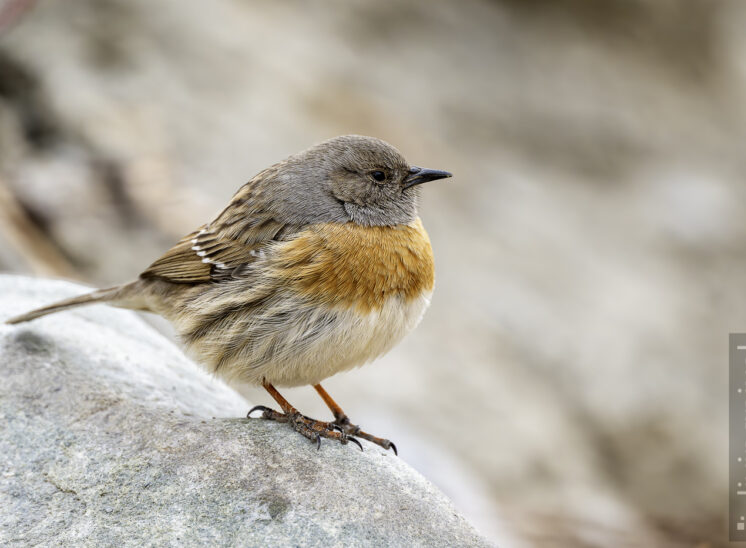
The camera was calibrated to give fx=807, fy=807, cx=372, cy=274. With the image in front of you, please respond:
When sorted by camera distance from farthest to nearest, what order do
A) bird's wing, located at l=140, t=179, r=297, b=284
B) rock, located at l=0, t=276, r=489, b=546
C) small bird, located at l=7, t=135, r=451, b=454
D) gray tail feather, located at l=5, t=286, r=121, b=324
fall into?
gray tail feather, located at l=5, t=286, r=121, b=324
bird's wing, located at l=140, t=179, r=297, b=284
small bird, located at l=7, t=135, r=451, b=454
rock, located at l=0, t=276, r=489, b=546

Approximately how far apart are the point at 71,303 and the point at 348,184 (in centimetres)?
192

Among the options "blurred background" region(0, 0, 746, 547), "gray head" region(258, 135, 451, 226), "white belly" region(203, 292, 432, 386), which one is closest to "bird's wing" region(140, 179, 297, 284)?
"gray head" region(258, 135, 451, 226)

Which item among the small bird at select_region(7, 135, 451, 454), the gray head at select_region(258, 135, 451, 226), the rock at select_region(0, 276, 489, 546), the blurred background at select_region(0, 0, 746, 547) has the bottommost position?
the rock at select_region(0, 276, 489, 546)

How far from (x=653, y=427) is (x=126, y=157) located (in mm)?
6815

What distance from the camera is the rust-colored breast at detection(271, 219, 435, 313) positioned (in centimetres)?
448

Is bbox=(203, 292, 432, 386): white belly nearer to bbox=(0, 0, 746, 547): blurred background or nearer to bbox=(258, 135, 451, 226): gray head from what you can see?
bbox=(258, 135, 451, 226): gray head

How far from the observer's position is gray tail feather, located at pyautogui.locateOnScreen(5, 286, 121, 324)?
5.04 m

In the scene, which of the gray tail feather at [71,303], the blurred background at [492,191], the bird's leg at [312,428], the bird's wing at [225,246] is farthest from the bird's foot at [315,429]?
the blurred background at [492,191]

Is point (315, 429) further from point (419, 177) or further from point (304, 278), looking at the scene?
point (419, 177)

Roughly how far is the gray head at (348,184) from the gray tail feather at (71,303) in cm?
126

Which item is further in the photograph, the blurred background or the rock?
the blurred background

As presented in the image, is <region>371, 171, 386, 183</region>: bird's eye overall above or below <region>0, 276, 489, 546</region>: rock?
above

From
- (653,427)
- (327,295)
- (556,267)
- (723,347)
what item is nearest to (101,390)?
(327,295)

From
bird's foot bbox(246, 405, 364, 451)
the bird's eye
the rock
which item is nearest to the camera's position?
the rock
